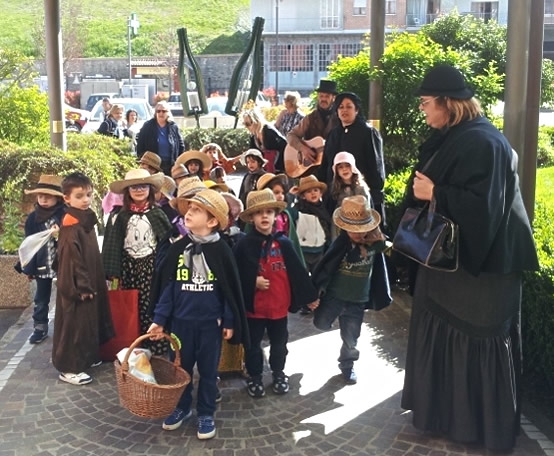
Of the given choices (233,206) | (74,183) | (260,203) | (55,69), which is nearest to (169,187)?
(233,206)

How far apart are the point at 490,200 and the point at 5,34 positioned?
9227 centimetres

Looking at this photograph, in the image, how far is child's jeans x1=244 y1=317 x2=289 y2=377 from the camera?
481 centimetres

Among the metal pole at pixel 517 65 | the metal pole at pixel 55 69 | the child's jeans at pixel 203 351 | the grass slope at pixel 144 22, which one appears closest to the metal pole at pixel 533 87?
the metal pole at pixel 517 65

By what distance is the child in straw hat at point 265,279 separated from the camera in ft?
15.4

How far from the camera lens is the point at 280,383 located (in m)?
4.87

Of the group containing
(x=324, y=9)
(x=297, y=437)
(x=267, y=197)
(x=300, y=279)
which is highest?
(x=324, y=9)

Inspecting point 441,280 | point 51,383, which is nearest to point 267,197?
point 441,280

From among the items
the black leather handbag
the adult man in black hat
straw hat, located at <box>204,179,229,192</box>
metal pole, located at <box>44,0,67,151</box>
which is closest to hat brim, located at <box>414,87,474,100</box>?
the black leather handbag

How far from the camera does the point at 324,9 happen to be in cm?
5116

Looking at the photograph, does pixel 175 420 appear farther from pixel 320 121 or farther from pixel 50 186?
pixel 320 121

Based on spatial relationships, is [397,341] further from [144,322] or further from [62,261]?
[62,261]

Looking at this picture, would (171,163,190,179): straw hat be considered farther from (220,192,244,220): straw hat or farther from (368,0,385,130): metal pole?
(368,0,385,130): metal pole

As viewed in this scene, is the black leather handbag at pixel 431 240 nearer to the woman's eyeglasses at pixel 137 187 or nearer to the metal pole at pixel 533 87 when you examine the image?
the metal pole at pixel 533 87

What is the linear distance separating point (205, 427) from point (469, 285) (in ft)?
5.73
